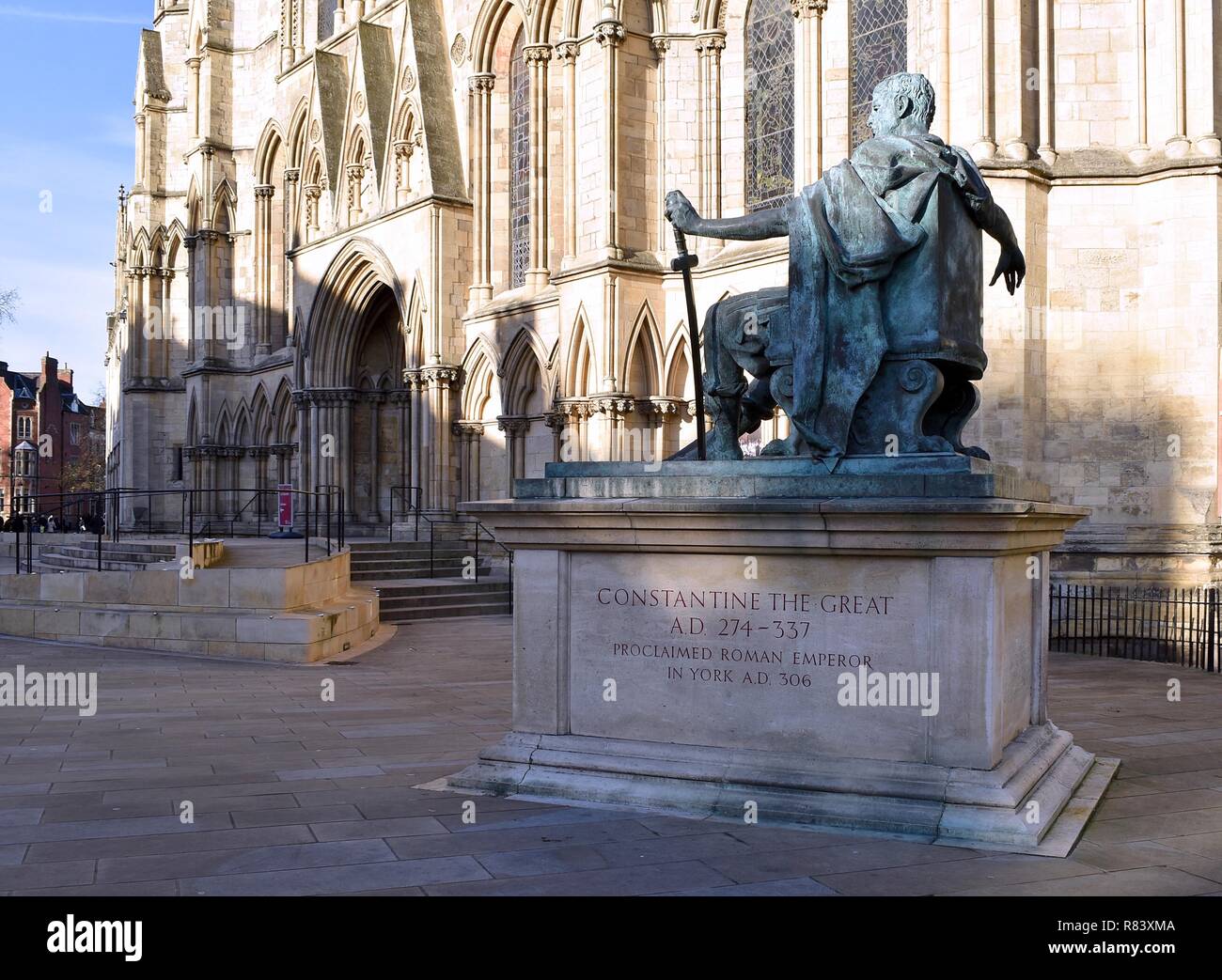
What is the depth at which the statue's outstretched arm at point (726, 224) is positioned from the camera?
613 cm

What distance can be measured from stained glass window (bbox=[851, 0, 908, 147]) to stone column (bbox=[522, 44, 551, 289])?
7.02 metres

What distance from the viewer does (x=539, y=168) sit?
23359 mm

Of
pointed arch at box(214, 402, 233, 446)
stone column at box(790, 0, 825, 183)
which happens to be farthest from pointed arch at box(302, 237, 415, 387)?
stone column at box(790, 0, 825, 183)

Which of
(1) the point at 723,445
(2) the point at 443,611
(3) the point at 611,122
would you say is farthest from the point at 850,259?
(3) the point at 611,122

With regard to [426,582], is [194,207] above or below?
above

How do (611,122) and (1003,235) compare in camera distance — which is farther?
(611,122)

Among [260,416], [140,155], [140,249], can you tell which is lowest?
[260,416]

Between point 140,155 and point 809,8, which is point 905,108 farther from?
point 140,155

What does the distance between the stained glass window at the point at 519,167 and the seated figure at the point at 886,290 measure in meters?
18.7

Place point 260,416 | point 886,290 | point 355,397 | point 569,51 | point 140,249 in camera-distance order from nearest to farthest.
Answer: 1. point 886,290
2. point 569,51
3. point 355,397
4. point 260,416
5. point 140,249

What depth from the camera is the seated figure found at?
5676mm

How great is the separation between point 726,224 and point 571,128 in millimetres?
16415
